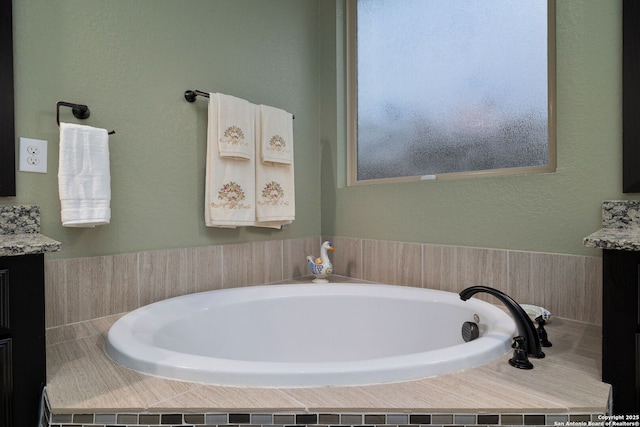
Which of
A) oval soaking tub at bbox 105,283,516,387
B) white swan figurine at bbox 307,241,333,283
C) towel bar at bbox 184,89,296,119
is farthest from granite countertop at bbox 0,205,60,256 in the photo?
white swan figurine at bbox 307,241,333,283

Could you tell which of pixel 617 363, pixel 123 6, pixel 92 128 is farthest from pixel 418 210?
pixel 123 6

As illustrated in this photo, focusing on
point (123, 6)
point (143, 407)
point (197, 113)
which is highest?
point (123, 6)

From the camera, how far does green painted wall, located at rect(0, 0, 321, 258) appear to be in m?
1.35

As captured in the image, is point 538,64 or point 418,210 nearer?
point 538,64

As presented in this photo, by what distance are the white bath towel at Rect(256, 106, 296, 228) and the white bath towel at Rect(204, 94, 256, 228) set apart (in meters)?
0.05

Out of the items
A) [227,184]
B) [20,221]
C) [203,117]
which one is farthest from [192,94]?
[20,221]

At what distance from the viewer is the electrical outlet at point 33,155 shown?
1304 millimetres

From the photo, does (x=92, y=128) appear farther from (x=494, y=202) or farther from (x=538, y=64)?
(x=538, y=64)

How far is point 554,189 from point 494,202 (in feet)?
0.76

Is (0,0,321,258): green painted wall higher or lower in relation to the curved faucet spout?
higher

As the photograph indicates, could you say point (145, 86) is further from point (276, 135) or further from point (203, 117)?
point (276, 135)

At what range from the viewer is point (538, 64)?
1576mm

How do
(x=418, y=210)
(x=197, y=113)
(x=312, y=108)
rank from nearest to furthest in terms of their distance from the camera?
(x=197, y=113) → (x=418, y=210) → (x=312, y=108)

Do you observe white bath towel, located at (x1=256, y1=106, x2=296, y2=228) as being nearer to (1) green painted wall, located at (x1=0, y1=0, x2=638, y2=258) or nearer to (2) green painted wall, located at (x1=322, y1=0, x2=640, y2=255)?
(1) green painted wall, located at (x1=0, y1=0, x2=638, y2=258)
